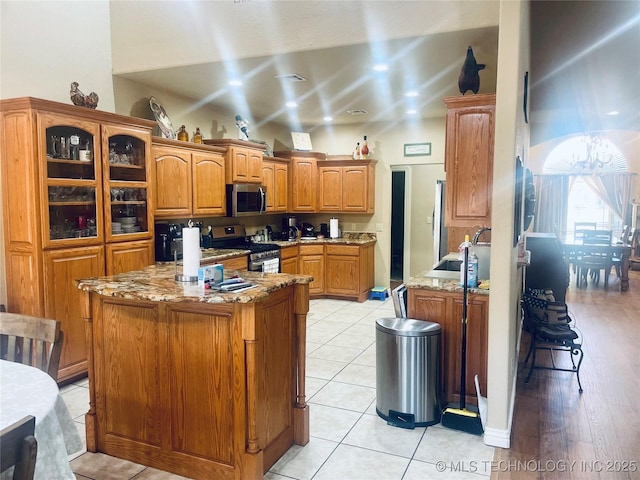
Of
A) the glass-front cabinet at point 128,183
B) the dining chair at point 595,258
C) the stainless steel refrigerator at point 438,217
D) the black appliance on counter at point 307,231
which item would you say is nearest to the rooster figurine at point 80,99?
the glass-front cabinet at point 128,183

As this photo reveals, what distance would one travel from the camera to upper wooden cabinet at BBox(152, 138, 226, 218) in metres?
4.56

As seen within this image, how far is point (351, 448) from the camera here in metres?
2.83

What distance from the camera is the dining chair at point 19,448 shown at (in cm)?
106

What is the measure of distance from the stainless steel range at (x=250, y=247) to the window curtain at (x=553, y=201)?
7815 mm

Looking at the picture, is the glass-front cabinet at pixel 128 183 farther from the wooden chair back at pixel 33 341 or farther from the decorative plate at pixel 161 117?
the wooden chair back at pixel 33 341

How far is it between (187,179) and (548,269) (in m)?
4.23

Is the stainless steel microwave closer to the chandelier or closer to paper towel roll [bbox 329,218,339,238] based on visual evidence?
paper towel roll [bbox 329,218,339,238]

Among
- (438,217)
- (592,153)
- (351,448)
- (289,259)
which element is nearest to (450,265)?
(351,448)

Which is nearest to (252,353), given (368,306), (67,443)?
(67,443)

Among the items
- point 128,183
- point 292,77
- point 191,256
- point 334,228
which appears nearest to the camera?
point 191,256

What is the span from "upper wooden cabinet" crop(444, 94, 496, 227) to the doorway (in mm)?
3855

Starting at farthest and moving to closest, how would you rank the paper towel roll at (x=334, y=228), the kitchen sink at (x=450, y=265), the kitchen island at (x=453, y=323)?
the paper towel roll at (x=334, y=228) < the kitchen sink at (x=450, y=265) < the kitchen island at (x=453, y=323)

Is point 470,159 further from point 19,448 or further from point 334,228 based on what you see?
point 334,228

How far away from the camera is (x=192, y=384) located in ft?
8.17
